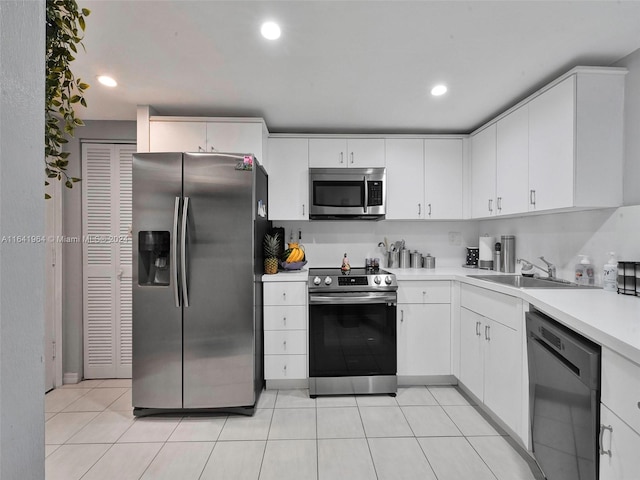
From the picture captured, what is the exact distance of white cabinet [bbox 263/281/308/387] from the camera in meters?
2.80

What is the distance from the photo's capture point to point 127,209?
312 centimetres

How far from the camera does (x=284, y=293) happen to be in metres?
2.80

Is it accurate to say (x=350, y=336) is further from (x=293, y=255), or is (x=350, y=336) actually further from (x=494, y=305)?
(x=494, y=305)

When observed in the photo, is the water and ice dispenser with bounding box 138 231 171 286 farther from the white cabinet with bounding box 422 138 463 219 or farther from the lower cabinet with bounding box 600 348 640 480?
the lower cabinet with bounding box 600 348 640 480

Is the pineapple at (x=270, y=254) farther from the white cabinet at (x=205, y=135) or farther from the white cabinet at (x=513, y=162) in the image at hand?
the white cabinet at (x=513, y=162)

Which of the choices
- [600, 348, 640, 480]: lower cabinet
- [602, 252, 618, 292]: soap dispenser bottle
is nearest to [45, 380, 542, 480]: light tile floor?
[600, 348, 640, 480]: lower cabinet

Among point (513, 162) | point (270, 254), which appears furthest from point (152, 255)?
point (513, 162)

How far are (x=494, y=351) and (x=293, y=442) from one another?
4.85 feet

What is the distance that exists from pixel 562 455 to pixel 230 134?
2.93 metres

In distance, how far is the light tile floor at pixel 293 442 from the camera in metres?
1.86

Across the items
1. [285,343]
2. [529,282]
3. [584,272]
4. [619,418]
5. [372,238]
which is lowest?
[285,343]

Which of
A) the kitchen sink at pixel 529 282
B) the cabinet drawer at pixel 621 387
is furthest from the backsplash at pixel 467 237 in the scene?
the cabinet drawer at pixel 621 387

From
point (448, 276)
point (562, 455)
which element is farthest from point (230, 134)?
point (562, 455)

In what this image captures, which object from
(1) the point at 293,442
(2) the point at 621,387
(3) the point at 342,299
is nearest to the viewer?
(2) the point at 621,387
